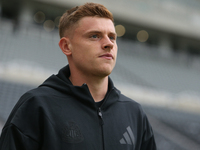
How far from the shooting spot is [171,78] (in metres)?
11.2

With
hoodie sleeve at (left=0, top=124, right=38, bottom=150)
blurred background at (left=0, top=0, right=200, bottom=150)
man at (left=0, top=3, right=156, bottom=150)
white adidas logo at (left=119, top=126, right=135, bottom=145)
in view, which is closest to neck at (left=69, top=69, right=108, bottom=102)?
man at (left=0, top=3, right=156, bottom=150)

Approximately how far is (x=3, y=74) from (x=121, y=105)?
6.05m

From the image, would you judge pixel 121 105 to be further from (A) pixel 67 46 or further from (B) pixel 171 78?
(B) pixel 171 78

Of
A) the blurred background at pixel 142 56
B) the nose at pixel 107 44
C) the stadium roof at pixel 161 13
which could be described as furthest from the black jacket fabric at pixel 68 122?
the stadium roof at pixel 161 13

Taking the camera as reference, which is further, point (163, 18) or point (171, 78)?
point (163, 18)

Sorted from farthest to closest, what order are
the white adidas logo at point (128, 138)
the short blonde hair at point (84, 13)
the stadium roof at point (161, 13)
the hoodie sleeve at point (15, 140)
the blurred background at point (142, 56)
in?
the stadium roof at point (161, 13) < the blurred background at point (142, 56) < the short blonde hair at point (84, 13) < the white adidas logo at point (128, 138) < the hoodie sleeve at point (15, 140)

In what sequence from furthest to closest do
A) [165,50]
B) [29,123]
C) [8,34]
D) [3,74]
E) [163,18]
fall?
1. [165,50]
2. [163,18]
3. [8,34]
4. [3,74]
5. [29,123]

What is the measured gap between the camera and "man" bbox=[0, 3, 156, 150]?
1136 mm

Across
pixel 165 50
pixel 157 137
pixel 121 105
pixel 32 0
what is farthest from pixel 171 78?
pixel 121 105

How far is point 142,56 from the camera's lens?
1238 centimetres

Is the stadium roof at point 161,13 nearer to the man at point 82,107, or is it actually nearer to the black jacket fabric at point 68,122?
the man at point 82,107

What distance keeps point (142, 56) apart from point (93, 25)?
11.2 m

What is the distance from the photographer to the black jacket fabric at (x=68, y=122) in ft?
3.68

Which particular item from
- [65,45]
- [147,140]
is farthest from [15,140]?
[147,140]
